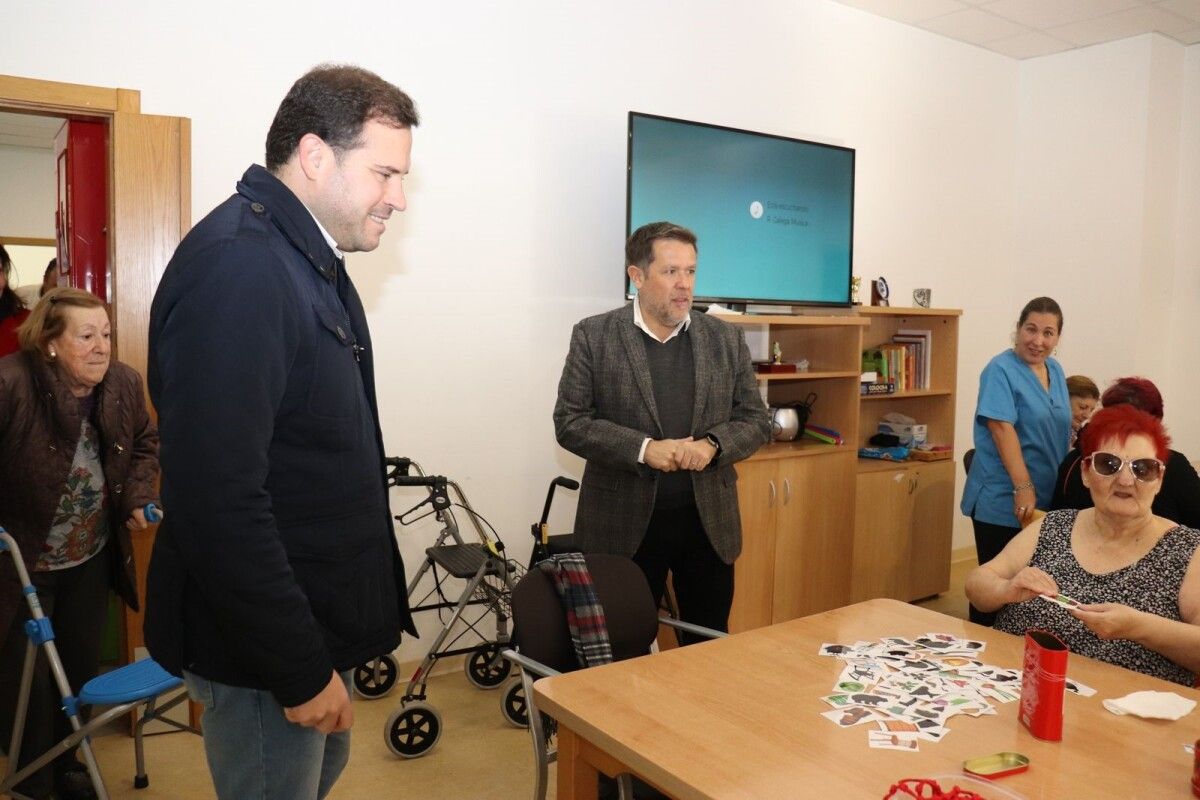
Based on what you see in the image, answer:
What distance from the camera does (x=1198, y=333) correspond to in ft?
17.8

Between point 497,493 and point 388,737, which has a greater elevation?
point 497,493

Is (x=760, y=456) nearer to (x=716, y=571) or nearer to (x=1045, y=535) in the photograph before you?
(x=716, y=571)

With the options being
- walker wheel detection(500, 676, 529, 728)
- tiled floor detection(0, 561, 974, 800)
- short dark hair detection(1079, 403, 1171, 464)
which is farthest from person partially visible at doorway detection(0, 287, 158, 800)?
short dark hair detection(1079, 403, 1171, 464)

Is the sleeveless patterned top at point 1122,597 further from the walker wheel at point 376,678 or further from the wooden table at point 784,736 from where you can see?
the walker wheel at point 376,678

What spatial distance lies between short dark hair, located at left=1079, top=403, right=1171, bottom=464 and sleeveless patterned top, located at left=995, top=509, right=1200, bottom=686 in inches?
8.3

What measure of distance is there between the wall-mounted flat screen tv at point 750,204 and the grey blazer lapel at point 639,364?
915 mm

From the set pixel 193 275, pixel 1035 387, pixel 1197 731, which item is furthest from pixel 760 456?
pixel 193 275

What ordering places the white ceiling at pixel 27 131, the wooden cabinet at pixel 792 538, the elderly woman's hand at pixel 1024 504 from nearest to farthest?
1. the elderly woman's hand at pixel 1024 504
2. the wooden cabinet at pixel 792 538
3. the white ceiling at pixel 27 131

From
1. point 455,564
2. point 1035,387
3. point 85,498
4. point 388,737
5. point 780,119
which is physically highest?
point 780,119

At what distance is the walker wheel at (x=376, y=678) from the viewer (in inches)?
135

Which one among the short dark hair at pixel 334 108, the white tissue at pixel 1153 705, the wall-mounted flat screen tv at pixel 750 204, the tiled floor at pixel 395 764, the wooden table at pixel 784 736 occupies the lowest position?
the tiled floor at pixel 395 764

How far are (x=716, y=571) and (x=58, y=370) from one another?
6.64ft

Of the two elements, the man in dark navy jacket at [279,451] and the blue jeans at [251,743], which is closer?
the man in dark navy jacket at [279,451]

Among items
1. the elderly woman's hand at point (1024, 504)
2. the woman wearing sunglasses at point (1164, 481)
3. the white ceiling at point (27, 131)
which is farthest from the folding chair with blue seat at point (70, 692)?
the white ceiling at point (27, 131)
